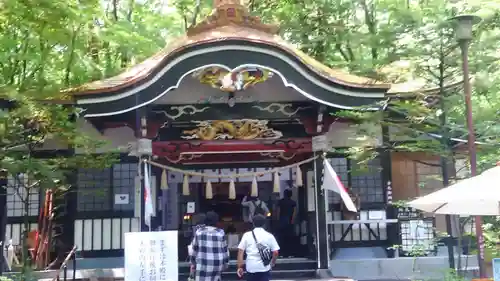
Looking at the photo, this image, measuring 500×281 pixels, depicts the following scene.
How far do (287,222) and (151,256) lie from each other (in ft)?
19.7

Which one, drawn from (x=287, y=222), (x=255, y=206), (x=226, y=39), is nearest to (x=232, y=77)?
(x=226, y=39)

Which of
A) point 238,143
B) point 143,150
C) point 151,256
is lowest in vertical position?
point 151,256

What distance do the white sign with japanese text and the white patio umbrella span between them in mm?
3450

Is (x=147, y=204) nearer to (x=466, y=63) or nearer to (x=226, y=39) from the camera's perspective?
(x=226, y=39)

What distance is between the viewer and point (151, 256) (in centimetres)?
722

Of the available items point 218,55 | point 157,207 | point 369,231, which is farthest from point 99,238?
point 369,231

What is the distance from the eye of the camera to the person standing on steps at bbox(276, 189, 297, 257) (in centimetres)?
1268

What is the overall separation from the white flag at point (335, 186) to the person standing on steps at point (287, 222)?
7.27ft

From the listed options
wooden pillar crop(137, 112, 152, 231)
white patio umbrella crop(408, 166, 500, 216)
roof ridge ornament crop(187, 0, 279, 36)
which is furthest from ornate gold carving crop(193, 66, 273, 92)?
white patio umbrella crop(408, 166, 500, 216)

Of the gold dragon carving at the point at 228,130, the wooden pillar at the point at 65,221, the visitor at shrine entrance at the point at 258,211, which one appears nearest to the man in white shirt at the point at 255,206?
the visitor at shrine entrance at the point at 258,211

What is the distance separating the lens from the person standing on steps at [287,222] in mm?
12680

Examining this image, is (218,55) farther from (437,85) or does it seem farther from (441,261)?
(441,261)

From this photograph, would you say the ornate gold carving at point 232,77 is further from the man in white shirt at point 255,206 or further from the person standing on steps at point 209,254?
the person standing on steps at point 209,254

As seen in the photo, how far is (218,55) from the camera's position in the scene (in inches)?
385
